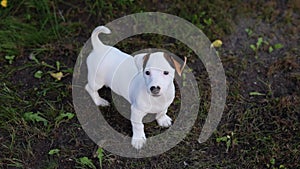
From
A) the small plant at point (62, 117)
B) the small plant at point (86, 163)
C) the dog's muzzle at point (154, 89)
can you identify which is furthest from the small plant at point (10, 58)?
the dog's muzzle at point (154, 89)

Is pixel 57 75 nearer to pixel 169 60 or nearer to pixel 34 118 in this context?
pixel 34 118

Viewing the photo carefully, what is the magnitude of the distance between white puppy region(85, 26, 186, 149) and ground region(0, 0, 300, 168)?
0.58 ft

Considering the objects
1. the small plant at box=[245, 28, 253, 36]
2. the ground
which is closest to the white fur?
the ground

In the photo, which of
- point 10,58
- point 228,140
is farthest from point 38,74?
point 228,140

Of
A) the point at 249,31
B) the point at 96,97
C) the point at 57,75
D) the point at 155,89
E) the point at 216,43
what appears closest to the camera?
the point at 155,89

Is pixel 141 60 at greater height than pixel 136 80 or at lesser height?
greater

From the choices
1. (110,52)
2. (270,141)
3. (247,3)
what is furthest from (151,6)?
(270,141)

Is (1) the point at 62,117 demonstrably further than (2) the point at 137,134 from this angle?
Yes

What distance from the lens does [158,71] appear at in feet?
7.11

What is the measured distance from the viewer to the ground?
107 inches

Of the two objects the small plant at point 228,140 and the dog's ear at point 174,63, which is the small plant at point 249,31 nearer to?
the small plant at point 228,140

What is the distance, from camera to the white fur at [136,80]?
7.14ft

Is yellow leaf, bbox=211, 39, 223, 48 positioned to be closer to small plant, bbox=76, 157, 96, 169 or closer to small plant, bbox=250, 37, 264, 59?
small plant, bbox=250, 37, 264, 59

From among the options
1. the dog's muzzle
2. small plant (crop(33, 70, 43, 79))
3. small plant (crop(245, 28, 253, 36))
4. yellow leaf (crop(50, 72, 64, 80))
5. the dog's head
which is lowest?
small plant (crop(33, 70, 43, 79))
